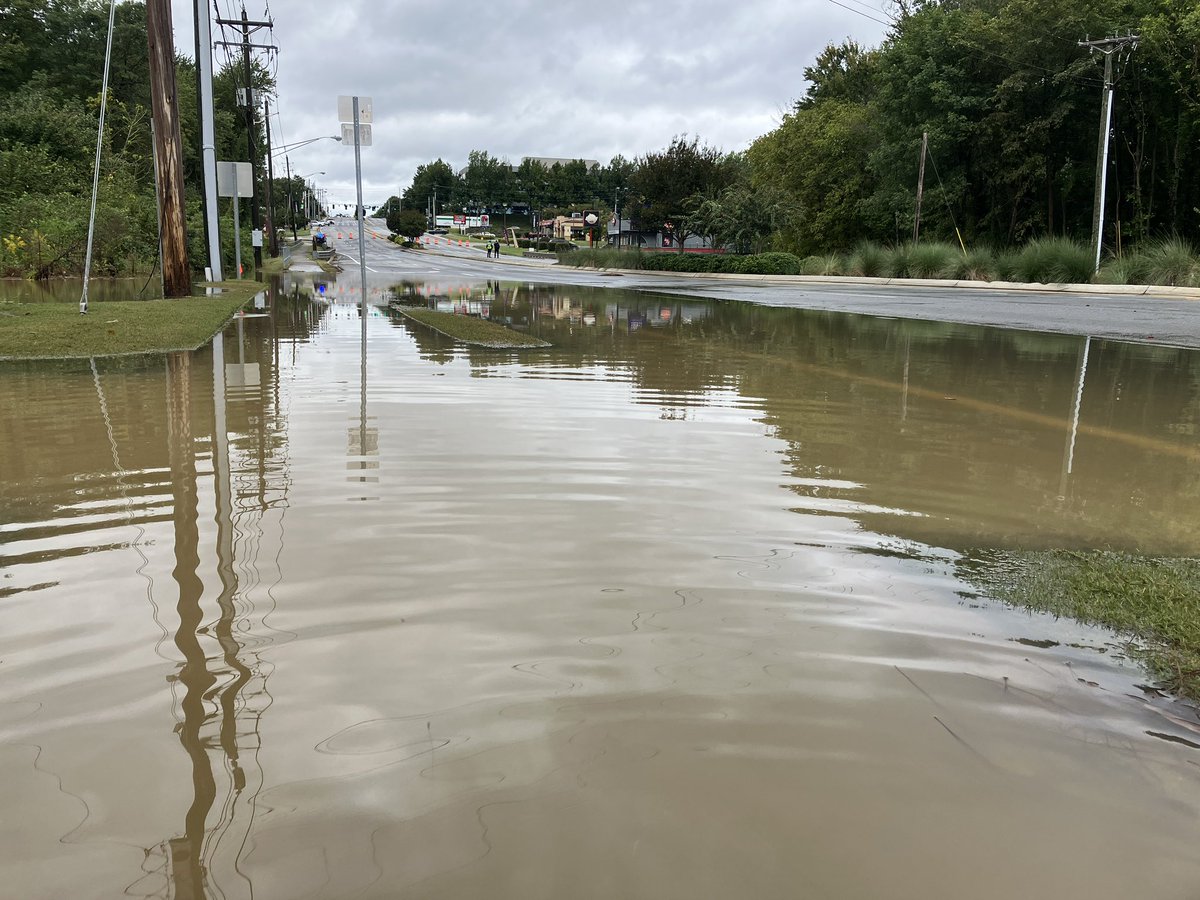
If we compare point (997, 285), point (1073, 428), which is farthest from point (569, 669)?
point (997, 285)

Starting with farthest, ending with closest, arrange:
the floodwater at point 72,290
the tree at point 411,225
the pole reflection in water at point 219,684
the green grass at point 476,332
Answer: the tree at point 411,225
the floodwater at point 72,290
the green grass at point 476,332
the pole reflection in water at point 219,684

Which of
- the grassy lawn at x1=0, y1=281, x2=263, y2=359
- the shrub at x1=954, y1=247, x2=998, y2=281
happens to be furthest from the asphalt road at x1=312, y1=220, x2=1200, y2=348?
the grassy lawn at x1=0, y1=281, x2=263, y2=359

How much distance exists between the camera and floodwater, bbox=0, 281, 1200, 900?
233cm

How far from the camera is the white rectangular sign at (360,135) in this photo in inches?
818

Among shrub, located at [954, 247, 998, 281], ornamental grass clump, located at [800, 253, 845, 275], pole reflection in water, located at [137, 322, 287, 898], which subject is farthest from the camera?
ornamental grass clump, located at [800, 253, 845, 275]

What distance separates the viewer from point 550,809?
2496 millimetres

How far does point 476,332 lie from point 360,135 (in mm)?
8189

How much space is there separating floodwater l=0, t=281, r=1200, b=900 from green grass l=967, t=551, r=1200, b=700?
0.12m

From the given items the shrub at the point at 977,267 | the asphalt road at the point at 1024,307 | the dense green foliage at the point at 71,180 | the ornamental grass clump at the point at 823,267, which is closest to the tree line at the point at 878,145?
the dense green foliage at the point at 71,180

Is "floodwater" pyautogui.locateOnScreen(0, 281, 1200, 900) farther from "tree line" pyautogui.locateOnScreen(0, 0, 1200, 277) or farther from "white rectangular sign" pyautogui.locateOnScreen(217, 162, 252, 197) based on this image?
"tree line" pyautogui.locateOnScreen(0, 0, 1200, 277)

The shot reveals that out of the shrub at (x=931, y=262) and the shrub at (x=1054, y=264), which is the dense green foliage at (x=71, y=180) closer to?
the shrub at (x=931, y=262)

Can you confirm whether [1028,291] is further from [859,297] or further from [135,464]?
[135,464]

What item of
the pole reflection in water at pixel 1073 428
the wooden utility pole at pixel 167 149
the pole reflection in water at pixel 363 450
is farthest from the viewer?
the wooden utility pole at pixel 167 149

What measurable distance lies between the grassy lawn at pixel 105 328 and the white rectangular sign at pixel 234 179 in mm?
9104
